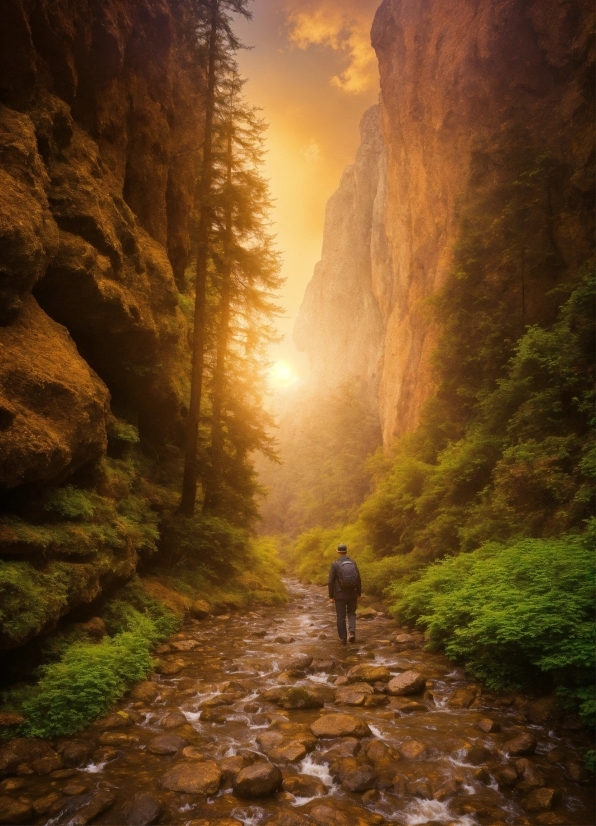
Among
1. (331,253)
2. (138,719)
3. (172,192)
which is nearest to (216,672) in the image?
(138,719)

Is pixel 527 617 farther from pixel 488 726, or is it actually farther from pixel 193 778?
pixel 193 778

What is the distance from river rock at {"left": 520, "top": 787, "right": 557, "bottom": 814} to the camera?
3853mm

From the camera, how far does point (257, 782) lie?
425 cm

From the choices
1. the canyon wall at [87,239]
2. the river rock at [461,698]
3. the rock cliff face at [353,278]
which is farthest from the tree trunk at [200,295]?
the rock cliff face at [353,278]

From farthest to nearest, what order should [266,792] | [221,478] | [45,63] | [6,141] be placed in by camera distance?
[221,478] < [45,63] < [6,141] < [266,792]

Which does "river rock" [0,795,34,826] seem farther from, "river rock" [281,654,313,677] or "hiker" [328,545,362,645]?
"hiker" [328,545,362,645]

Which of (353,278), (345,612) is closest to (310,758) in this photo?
(345,612)

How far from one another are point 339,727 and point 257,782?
1.47 meters

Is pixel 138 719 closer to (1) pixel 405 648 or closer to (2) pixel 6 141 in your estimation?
(1) pixel 405 648

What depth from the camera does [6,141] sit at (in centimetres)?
817

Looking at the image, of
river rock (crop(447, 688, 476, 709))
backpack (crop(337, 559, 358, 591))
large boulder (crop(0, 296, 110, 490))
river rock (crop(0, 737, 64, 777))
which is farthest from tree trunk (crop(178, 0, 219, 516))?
river rock (crop(447, 688, 476, 709))

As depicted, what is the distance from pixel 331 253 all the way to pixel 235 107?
47.7 m

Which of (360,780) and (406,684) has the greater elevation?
(360,780)

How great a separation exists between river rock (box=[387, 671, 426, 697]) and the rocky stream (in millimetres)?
20
